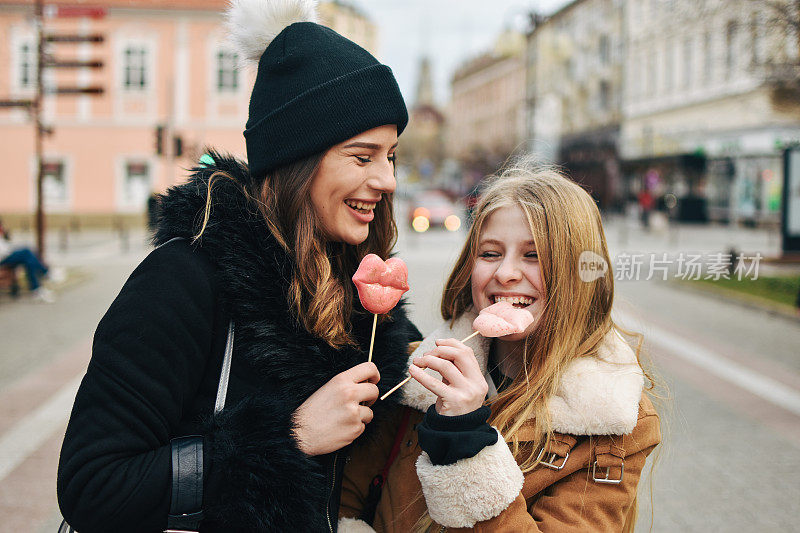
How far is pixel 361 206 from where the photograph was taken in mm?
1873

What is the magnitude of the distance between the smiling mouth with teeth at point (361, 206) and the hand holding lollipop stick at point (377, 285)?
138 mm

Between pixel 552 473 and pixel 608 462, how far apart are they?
153 millimetres

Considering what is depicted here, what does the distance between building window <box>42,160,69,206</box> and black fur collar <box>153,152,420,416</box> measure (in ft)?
112

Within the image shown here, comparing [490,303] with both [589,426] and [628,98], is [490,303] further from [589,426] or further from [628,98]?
[628,98]

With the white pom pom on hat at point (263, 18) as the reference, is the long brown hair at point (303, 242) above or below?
below

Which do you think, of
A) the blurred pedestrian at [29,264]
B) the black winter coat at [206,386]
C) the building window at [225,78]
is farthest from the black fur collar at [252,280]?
the building window at [225,78]

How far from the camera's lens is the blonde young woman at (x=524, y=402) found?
168cm

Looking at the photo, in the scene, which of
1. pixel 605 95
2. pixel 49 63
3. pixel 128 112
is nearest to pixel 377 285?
pixel 49 63

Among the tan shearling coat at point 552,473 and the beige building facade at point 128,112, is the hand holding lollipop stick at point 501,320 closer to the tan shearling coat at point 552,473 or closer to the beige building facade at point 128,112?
the tan shearling coat at point 552,473

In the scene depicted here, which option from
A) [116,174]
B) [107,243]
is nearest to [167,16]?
[116,174]

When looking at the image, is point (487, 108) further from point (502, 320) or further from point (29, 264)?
point (502, 320)

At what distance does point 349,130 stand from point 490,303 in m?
0.69

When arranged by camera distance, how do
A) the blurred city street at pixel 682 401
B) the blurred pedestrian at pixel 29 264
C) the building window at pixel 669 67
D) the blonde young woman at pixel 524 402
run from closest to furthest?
the blonde young woman at pixel 524 402 → the blurred city street at pixel 682 401 → the blurred pedestrian at pixel 29 264 → the building window at pixel 669 67

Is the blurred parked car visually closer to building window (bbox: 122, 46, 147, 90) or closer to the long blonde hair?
building window (bbox: 122, 46, 147, 90)
